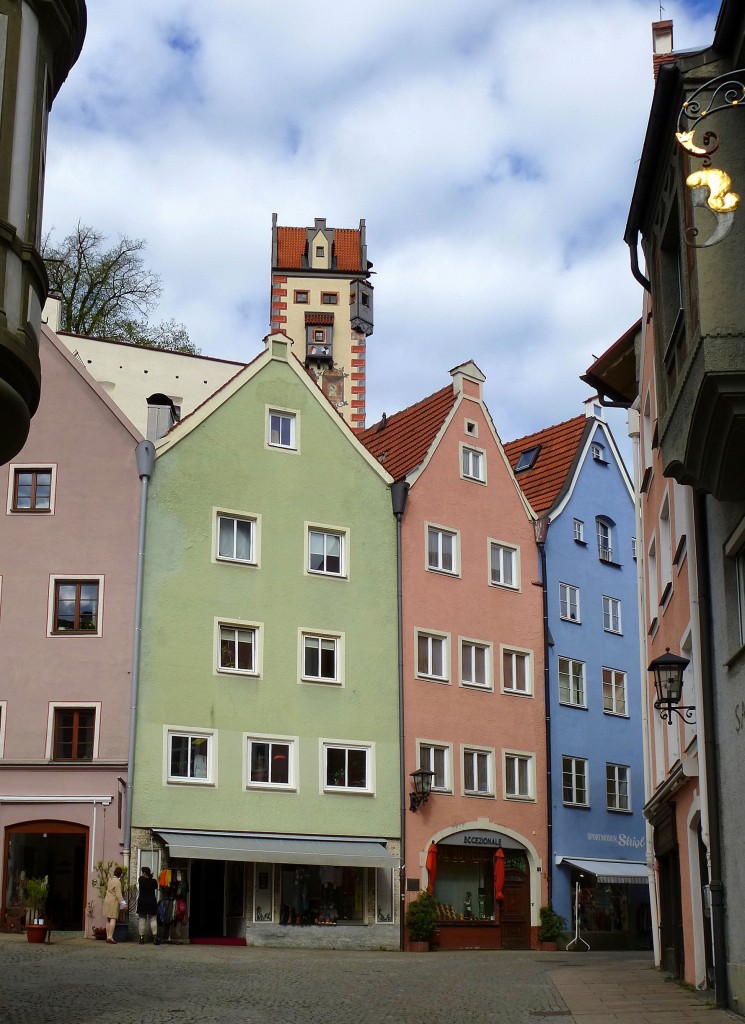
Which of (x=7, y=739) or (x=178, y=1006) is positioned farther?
(x=7, y=739)

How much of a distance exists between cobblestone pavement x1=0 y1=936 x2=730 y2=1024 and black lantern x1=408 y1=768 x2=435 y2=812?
765 centimetres

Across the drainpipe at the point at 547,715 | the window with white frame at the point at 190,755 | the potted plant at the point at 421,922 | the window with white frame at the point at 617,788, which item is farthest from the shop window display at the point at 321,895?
the window with white frame at the point at 617,788

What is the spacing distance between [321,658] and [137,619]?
5.15m

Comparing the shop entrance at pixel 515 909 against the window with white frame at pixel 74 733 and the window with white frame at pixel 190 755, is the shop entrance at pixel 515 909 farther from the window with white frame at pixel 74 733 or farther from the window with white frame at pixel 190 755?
the window with white frame at pixel 74 733

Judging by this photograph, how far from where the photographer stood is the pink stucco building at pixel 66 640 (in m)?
32.7

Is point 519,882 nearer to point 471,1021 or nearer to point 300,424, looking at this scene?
point 300,424

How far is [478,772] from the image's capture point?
128 feet

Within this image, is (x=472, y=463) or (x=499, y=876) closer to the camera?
(x=499, y=876)

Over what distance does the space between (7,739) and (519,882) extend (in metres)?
14.1

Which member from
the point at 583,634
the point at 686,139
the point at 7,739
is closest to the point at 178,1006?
the point at 686,139

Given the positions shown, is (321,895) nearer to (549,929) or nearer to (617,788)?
(549,929)

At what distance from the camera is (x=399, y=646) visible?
124 feet

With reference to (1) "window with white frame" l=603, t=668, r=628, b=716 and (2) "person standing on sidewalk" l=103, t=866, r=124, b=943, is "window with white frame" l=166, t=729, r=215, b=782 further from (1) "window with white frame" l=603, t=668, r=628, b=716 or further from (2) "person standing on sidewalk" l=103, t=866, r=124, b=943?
(1) "window with white frame" l=603, t=668, r=628, b=716

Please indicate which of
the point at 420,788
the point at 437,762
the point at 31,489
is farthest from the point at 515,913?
the point at 31,489
